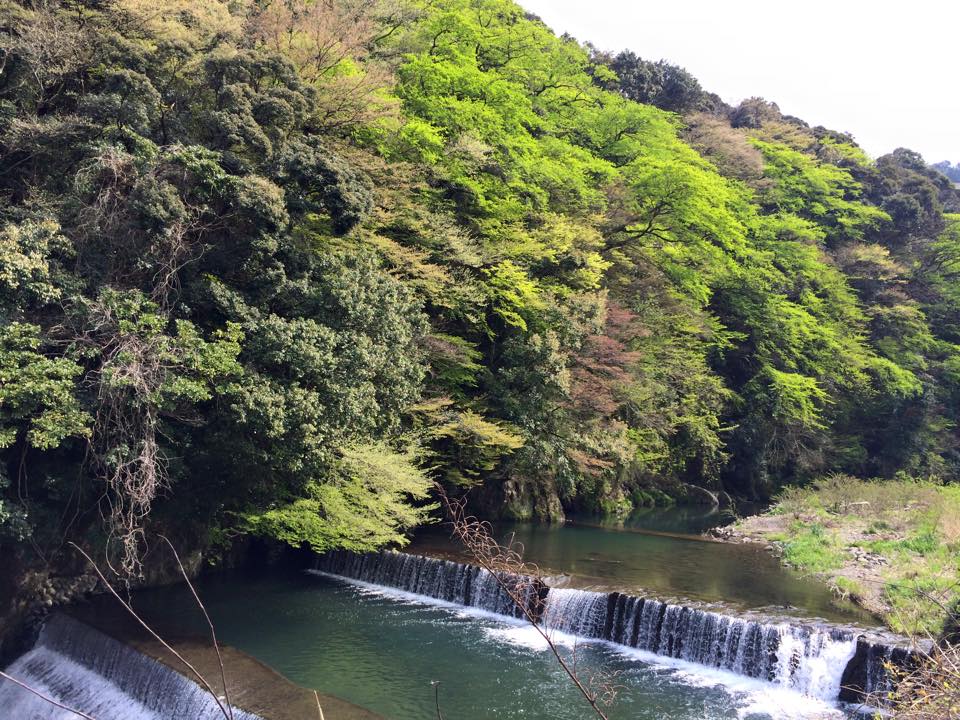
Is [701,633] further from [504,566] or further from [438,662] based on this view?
[504,566]

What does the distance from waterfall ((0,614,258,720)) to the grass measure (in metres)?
9.45

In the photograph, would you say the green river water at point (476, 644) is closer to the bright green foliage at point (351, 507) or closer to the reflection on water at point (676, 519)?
the bright green foliage at point (351, 507)

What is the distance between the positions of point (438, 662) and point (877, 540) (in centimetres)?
1169

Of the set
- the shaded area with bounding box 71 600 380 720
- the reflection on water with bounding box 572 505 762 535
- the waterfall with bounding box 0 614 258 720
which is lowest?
the waterfall with bounding box 0 614 258 720

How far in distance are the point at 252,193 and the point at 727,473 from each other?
78.5 ft

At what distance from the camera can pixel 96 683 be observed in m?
11.0

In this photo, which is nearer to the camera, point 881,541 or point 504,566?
point 504,566

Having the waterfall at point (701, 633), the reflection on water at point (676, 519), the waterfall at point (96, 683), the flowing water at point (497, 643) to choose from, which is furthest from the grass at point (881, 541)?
the waterfall at point (96, 683)

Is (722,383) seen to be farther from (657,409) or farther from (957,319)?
(957,319)

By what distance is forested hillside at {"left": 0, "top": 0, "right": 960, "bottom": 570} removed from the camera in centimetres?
1159

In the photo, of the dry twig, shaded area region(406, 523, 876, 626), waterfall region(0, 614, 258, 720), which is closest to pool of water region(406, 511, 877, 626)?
shaded area region(406, 523, 876, 626)

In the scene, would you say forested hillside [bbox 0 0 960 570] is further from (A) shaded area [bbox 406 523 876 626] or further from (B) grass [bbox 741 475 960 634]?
(B) grass [bbox 741 475 960 634]

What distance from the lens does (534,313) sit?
19.7m

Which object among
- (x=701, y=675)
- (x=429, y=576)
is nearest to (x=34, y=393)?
(x=429, y=576)
